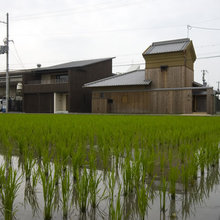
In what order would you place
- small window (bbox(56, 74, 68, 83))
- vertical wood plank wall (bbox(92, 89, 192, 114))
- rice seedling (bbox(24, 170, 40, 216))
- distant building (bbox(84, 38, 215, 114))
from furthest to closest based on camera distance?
1. small window (bbox(56, 74, 68, 83))
2. distant building (bbox(84, 38, 215, 114))
3. vertical wood plank wall (bbox(92, 89, 192, 114))
4. rice seedling (bbox(24, 170, 40, 216))

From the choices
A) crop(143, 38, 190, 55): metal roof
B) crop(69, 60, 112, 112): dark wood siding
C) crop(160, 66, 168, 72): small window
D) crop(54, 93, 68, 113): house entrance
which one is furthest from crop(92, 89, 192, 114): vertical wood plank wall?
crop(54, 93, 68, 113): house entrance

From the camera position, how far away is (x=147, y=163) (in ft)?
7.66

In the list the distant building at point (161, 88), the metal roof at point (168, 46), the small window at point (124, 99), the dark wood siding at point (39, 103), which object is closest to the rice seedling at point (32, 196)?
the distant building at point (161, 88)

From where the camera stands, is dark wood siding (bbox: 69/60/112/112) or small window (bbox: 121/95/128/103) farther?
dark wood siding (bbox: 69/60/112/112)

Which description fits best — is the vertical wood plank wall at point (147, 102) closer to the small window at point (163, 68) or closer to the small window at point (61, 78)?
the small window at point (163, 68)

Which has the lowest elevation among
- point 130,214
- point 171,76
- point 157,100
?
point 130,214

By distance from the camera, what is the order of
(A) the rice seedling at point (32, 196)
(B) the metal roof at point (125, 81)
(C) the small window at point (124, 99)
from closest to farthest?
(A) the rice seedling at point (32, 196) < (B) the metal roof at point (125, 81) < (C) the small window at point (124, 99)

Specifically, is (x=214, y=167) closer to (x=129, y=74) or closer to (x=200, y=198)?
(x=200, y=198)

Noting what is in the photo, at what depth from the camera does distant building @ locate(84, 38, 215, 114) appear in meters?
20.4

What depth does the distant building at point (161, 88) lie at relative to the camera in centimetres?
2042

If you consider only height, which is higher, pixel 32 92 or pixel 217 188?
pixel 32 92

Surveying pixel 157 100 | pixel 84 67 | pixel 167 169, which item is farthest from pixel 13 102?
pixel 167 169

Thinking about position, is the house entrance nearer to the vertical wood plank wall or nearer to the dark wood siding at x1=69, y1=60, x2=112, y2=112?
the dark wood siding at x1=69, y1=60, x2=112, y2=112

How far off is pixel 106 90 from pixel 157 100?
4.99 m
